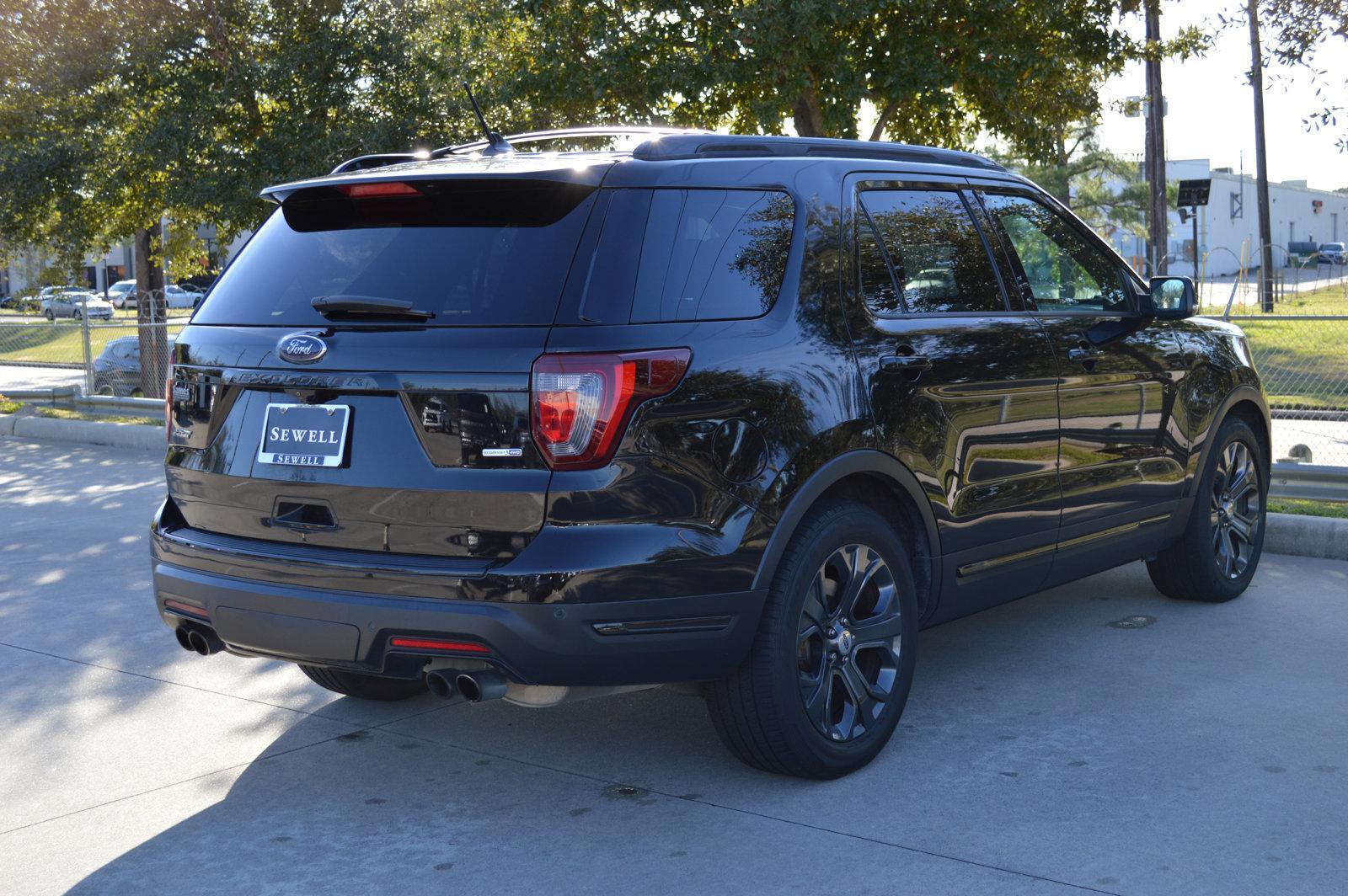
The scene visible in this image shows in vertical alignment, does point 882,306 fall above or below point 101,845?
above

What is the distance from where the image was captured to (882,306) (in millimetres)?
4605

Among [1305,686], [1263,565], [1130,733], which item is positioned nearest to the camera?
[1130,733]

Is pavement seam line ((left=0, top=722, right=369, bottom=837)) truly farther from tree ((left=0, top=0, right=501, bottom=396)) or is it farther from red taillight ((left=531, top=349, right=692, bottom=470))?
tree ((left=0, top=0, right=501, bottom=396))

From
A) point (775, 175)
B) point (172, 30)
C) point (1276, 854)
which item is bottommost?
point (1276, 854)

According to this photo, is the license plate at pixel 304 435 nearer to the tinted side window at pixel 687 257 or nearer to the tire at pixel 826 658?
the tinted side window at pixel 687 257

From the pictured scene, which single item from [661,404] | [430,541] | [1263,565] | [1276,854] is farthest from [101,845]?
[1263,565]

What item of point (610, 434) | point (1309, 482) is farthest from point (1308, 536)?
point (610, 434)

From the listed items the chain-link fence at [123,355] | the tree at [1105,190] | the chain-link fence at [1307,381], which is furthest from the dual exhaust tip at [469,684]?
the tree at [1105,190]

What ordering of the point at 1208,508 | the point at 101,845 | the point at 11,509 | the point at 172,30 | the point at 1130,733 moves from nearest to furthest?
the point at 101,845 < the point at 1130,733 < the point at 1208,508 < the point at 11,509 < the point at 172,30

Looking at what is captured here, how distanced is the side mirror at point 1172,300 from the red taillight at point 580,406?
2954 millimetres

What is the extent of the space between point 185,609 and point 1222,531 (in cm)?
464

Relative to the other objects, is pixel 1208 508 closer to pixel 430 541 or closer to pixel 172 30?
pixel 430 541

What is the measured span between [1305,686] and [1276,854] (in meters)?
1.79

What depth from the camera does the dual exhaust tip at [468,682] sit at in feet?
12.6
